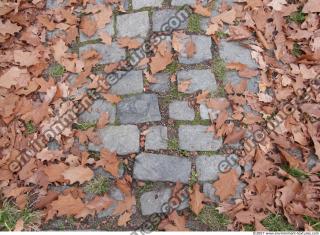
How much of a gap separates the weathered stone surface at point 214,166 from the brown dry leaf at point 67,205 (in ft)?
3.17

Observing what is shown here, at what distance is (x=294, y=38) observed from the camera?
12.2 feet

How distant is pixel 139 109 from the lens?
337cm

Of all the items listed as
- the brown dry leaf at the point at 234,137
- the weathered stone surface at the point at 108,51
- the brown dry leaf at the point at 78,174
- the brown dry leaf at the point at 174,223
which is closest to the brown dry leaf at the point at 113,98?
the weathered stone surface at the point at 108,51

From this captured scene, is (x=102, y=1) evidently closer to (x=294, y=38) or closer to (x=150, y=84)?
(x=150, y=84)

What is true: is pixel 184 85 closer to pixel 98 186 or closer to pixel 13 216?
pixel 98 186

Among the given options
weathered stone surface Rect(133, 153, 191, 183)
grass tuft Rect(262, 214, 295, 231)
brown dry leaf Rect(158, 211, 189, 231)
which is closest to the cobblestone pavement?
weathered stone surface Rect(133, 153, 191, 183)

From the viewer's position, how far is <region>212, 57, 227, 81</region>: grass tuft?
351 cm

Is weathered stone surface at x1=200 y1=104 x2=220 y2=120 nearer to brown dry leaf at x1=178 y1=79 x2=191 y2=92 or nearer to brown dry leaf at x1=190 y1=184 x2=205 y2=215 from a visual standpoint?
brown dry leaf at x1=178 y1=79 x2=191 y2=92

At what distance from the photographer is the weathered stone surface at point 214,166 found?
3133mm

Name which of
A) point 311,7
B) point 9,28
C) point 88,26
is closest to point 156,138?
point 88,26

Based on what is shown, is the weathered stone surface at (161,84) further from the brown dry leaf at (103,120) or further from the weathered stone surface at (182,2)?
the weathered stone surface at (182,2)

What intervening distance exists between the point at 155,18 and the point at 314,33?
1.54m

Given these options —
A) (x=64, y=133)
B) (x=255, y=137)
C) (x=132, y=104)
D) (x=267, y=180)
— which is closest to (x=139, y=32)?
(x=132, y=104)

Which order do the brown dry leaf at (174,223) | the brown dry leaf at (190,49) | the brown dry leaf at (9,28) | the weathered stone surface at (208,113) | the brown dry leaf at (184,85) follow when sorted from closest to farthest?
the brown dry leaf at (174,223) < the weathered stone surface at (208,113) < the brown dry leaf at (184,85) < the brown dry leaf at (190,49) < the brown dry leaf at (9,28)
